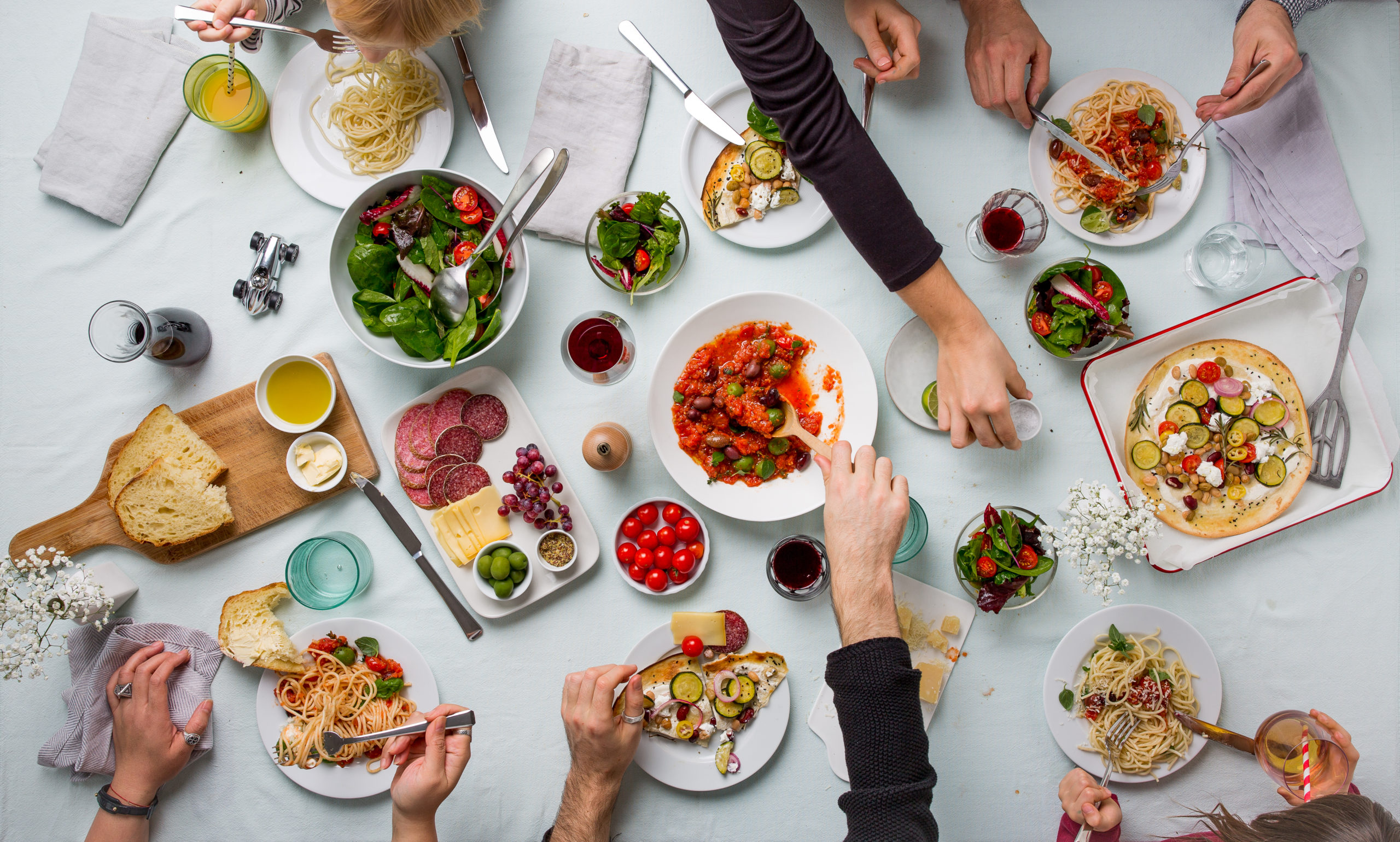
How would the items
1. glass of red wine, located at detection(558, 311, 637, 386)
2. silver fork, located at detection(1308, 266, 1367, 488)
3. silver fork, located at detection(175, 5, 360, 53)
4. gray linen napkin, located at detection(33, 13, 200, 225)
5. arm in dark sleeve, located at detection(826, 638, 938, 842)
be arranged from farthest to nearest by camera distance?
1. gray linen napkin, located at detection(33, 13, 200, 225)
2. glass of red wine, located at detection(558, 311, 637, 386)
3. silver fork, located at detection(1308, 266, 1367, 488)
4. silver fork, located at detection(175, 5, 360, 53)
5. arm in dark sleeve, located at detection(826, 638, 938, 842)

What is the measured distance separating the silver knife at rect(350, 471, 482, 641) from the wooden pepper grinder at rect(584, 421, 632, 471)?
0.81 meters

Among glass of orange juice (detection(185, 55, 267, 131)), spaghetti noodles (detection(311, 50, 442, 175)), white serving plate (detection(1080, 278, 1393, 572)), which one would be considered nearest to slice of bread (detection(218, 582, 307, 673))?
spaghetti noodles (detection(311, 50, 442, 175))

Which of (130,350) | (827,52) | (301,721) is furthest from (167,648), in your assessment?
(827,52)

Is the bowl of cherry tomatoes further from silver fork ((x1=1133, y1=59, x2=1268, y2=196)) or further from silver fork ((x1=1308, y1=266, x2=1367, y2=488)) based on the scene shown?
silver fork ((x1=1308, y1=266, x2=1367, y2=488))

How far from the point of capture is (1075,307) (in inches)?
111

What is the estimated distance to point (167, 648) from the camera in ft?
10.0

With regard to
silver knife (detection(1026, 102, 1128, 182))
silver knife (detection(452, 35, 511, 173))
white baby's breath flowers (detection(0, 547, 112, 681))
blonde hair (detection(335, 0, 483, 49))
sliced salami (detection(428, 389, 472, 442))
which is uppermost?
silver knife (detection(1026, 102, 1128, 182))

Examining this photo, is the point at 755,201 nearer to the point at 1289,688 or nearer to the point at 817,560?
the point at 817,560

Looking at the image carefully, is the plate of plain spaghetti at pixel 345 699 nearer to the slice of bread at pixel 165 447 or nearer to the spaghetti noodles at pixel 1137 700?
the slice of bread at pixel 165 447

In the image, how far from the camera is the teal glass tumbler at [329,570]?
298cm

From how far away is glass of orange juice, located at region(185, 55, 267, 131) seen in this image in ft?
9.84

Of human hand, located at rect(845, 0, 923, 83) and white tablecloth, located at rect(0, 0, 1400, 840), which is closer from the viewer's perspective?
human hand, located at rect(845, 0, 923, 83)

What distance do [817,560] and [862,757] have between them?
776 millimetres

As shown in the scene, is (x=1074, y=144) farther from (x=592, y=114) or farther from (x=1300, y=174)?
(x=592, y=114)
